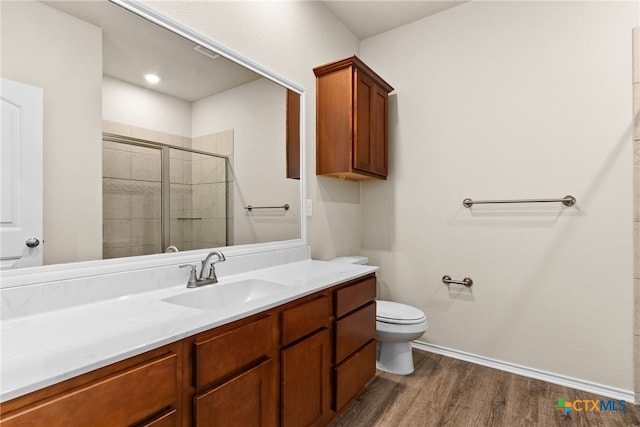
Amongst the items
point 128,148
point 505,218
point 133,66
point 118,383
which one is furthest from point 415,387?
point 133,66

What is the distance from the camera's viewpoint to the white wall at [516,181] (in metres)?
1.94

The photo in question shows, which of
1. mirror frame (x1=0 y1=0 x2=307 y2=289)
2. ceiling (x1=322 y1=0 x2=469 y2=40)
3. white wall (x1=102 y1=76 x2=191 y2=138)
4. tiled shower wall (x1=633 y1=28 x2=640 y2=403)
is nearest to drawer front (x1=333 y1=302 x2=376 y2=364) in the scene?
mirror frame (x1=0 y1=0 x2=307 y2=289)

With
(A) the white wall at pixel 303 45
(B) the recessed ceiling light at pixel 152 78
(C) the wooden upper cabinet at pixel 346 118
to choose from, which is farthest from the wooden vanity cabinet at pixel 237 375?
(C) the wooden upper cabinet at pixel 346 118

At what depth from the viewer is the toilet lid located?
2.09m

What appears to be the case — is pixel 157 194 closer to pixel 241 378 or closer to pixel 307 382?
pixel 241 378

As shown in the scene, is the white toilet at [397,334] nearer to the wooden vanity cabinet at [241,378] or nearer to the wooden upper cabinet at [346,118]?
the wooden vanity cabinet at [241,378]

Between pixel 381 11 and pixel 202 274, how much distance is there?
2355mm

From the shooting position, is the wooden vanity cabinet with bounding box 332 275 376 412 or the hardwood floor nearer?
the wooden vanity cabinet with bounding box 332 275 376 412

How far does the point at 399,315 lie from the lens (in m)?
2.15

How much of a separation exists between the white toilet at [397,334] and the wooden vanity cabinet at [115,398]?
152 cm

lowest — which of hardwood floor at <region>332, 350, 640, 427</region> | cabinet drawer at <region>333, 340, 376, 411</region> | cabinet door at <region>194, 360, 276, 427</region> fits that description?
hardwood floor at <region>332, 350, 640, 427</region>

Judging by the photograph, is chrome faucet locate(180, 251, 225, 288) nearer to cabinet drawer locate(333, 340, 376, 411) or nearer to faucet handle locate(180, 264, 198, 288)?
faucet handle locate(180, 264, 198, 288)

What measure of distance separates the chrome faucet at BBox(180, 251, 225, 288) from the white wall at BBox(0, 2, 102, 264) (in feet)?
1.17

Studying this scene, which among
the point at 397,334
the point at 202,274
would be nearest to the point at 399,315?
the point at 397,334
